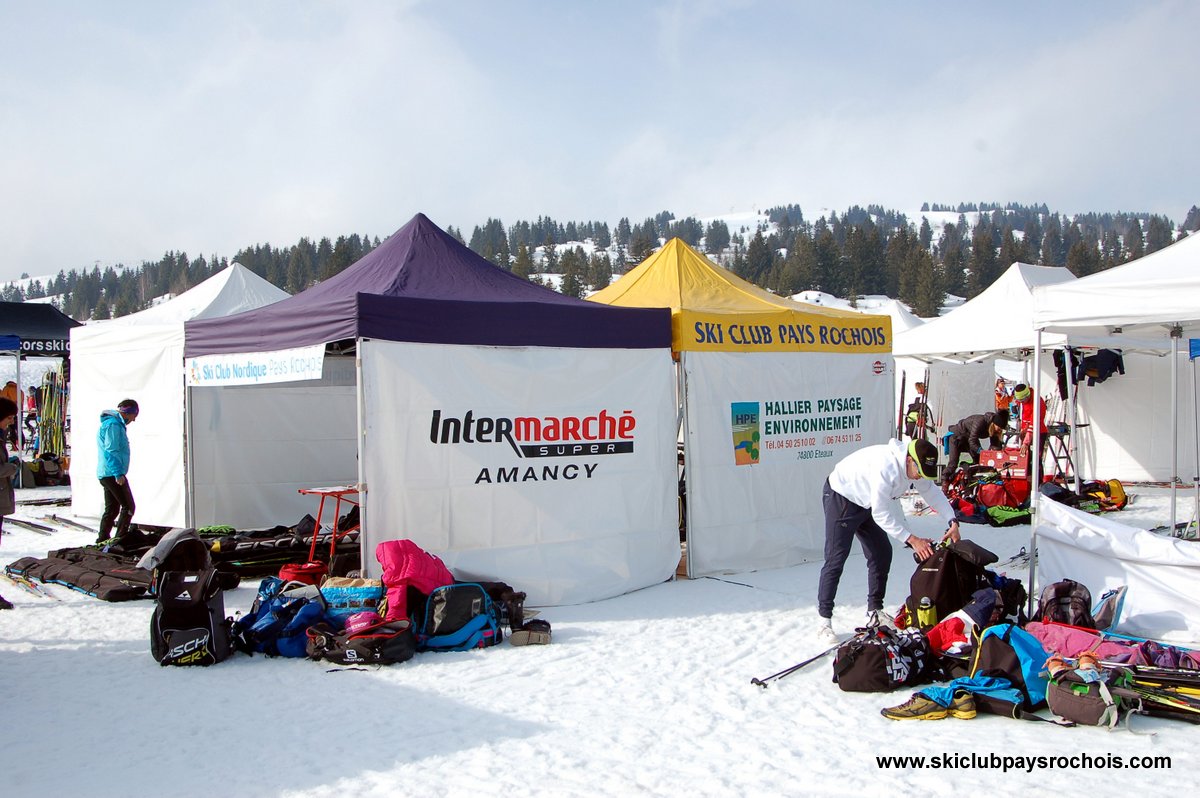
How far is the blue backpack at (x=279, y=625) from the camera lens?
5.29 meters

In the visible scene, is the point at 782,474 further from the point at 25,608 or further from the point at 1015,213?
the point at 1015,213

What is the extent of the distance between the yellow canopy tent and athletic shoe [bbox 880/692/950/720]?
3334 millimetres

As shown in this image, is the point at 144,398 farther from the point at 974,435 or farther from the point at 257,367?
the point at 974,435

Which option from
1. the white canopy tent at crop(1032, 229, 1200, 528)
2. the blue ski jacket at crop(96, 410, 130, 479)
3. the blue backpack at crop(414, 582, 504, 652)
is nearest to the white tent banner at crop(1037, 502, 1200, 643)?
the white canopy tent at crop(1032, 229, 1200, 528)

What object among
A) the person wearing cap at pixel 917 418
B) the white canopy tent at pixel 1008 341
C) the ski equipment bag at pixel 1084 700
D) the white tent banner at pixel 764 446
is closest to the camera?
the ski equipment bag at pixel 1084 700

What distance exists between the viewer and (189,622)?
17.2ft

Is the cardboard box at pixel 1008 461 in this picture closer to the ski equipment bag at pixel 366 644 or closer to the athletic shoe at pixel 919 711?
the athletic shoe at pixel 919 711

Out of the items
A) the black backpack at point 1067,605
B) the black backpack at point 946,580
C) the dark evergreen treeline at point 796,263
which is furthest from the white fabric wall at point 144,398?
the dark evergreen treeline at point 796,263

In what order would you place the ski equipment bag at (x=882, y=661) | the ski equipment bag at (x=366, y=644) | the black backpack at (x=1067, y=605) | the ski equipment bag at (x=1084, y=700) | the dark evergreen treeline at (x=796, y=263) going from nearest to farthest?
1. the ski equipment bag at (x=1084, y=700)
2. the ski equipment bag at (x=882, y=661)
3. the ski equipment bag at (x=366, y=644)
4. the black backpack at (x=1067, y=605)
5. the dark evergreen treeline at (x=796, y=263)

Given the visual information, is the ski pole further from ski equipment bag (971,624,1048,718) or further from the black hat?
the black hat

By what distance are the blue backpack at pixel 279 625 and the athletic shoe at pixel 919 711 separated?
11.2 ft

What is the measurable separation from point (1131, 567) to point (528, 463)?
4.26 meters

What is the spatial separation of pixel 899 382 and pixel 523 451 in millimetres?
15412

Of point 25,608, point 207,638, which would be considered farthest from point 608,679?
point 25,608
